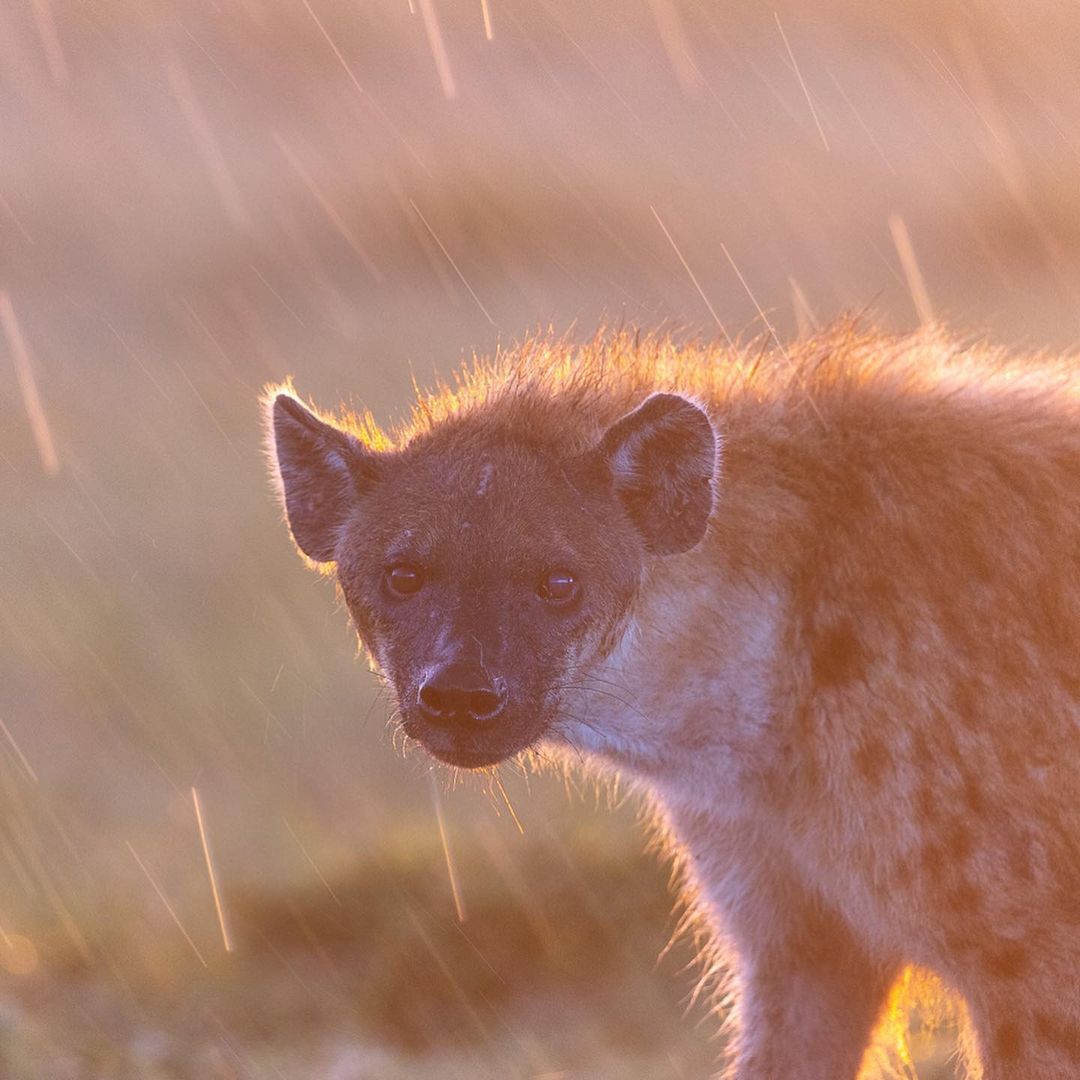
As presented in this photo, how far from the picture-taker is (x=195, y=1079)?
519cm

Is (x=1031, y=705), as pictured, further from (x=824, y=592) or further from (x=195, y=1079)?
(x=195, y=1079)

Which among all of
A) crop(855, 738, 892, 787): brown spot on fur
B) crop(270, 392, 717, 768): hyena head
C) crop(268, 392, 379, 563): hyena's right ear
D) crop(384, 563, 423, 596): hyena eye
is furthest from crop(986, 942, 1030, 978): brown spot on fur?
crop(268, 392, 379, 563): hyena's right ear

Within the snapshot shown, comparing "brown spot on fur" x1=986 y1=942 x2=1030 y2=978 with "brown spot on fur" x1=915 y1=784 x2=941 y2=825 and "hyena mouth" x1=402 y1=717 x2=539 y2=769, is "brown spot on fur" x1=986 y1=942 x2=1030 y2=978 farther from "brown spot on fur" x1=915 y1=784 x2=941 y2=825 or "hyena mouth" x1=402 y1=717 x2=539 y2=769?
Result: "hyena mouth" x1=402 y1=717 x2=539 y2=769

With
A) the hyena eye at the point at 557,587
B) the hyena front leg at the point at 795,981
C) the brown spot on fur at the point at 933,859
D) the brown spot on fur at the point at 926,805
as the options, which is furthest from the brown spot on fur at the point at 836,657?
the hyena front leg at the point at 795,981

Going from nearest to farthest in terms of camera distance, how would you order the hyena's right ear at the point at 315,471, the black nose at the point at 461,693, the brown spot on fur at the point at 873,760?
1. the black nose at the point at 461,693
2. the brown spot on fur at the point at 873,760
3. the hyena's right ear at the point at 315,471

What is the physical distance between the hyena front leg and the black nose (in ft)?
3.11

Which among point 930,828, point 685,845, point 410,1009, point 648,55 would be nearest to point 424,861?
point 410,1009

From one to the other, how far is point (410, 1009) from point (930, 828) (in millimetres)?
2513

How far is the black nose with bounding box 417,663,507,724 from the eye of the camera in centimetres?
350

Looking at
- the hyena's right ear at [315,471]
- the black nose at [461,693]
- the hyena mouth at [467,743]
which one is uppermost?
the hyena's right ear at [315,471]

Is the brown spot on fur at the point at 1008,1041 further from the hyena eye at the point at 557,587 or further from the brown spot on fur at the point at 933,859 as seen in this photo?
the hyena eye at the point at 557,587

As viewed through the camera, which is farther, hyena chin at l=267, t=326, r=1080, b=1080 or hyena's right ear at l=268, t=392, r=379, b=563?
hyena's right ear at l=268, t=392, r=379, b=563

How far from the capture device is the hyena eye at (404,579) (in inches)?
149

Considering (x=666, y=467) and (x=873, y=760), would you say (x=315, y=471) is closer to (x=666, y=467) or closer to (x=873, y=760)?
(x=666, y=467)
